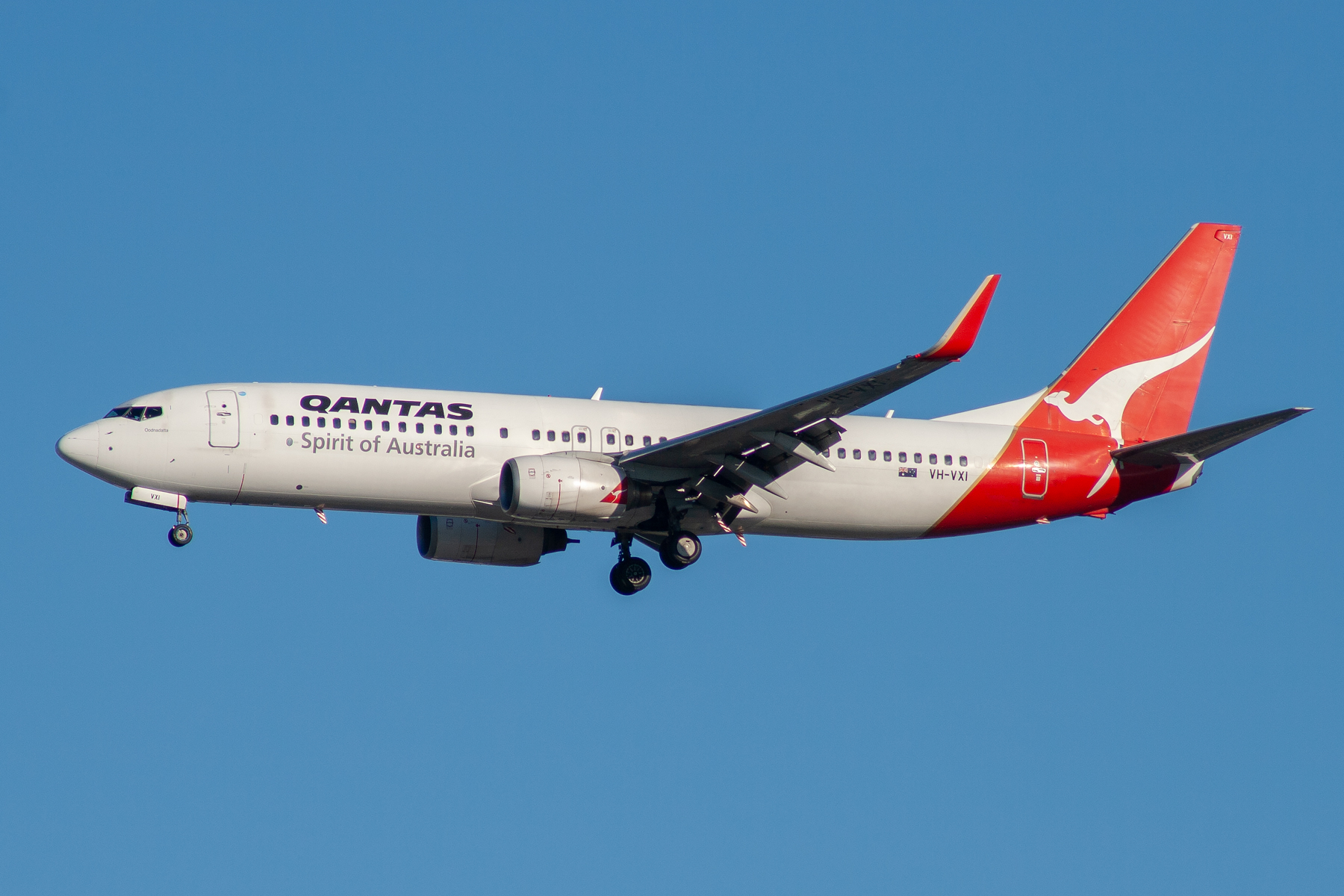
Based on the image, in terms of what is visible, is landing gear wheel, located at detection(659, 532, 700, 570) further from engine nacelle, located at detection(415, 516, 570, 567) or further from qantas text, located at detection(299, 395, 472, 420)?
qantas text, located at detection(299, 395, 472, 420)

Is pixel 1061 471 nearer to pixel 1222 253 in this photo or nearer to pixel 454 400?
pixel 1222 253

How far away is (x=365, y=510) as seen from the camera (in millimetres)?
38094

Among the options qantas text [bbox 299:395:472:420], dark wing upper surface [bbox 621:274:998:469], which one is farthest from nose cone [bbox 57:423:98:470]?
dark wing upper surface [bbox 621:274:998:469]

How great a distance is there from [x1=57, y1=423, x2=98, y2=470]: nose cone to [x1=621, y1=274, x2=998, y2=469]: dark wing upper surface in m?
11.7

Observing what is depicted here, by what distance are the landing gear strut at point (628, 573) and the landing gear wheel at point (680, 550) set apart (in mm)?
1596

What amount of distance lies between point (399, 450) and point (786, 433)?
8683 mm

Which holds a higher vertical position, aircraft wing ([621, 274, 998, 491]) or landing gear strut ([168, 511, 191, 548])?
aircraft wing ([621, 274, 998, 491])

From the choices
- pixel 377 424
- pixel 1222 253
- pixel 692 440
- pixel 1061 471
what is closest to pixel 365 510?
pixel 377 424

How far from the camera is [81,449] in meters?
36.8

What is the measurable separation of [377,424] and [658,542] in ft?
24.5

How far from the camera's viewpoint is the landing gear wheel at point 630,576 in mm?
41156

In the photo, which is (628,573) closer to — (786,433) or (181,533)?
(786,433)

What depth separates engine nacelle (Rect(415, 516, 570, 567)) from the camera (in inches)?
1660

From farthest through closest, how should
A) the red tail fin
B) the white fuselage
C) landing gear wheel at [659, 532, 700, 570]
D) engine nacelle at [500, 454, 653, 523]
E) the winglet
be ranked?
the red tail fin
landing gear wheel at [659, 532, 700, 570]
the white fuselage
engine nacelle at [500, 454, 653, 523]
the winglet
